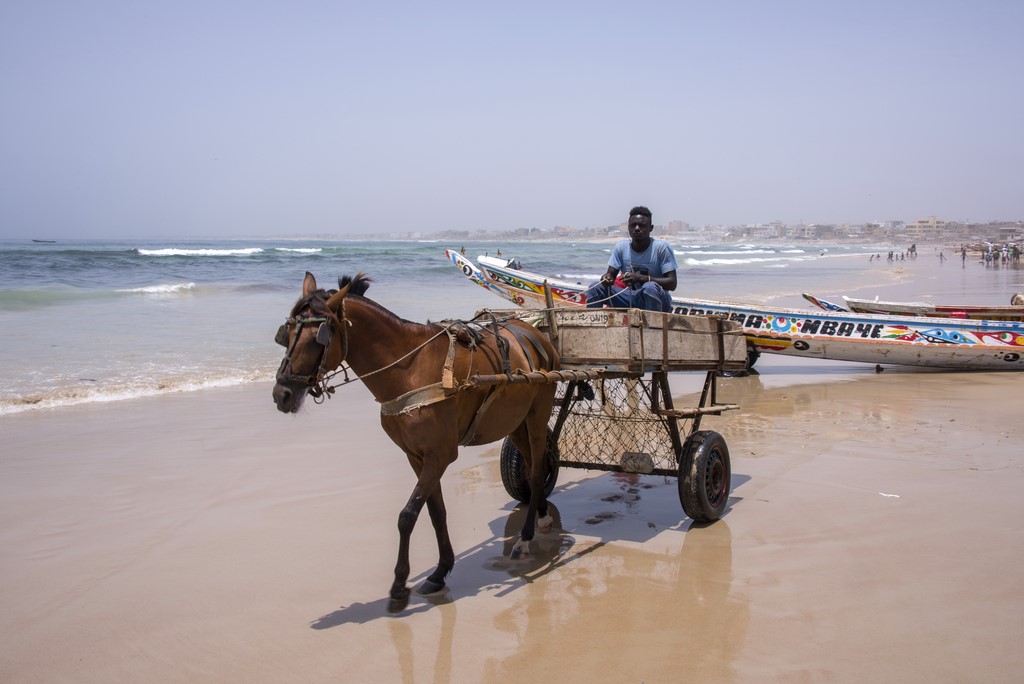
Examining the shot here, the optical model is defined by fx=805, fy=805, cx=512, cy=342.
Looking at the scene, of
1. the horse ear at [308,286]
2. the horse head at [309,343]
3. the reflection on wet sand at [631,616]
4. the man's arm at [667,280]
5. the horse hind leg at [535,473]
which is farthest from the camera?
the man's arm at [667,280]

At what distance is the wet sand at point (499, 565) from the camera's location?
4.16m

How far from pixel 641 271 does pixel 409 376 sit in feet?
9.81

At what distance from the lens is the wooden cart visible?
234 inches

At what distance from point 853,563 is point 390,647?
307cm

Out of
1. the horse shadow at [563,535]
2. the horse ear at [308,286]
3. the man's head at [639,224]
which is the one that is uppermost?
the man's head at [639,224]

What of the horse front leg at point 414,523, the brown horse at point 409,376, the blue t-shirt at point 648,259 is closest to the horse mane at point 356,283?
the brown horse at point 409,376

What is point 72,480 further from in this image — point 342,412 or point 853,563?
point 853,563

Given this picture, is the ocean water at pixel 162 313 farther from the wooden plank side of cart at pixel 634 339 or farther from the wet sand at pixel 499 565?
the wooden plank side of cart at pixel 634 339

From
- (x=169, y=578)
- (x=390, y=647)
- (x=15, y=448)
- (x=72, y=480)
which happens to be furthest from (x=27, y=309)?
(x=390, y=647)

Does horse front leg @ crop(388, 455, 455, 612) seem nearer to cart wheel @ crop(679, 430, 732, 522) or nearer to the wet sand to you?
the wet sand

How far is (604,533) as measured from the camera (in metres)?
6.10

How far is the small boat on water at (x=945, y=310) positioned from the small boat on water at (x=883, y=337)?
215cm

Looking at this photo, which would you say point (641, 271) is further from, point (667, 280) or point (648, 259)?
point (667, 280)

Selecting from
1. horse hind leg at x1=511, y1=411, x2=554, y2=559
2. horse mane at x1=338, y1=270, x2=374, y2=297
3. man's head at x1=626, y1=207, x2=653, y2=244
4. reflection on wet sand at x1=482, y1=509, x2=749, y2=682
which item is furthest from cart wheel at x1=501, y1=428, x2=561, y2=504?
horse mane at x1=338, y1=270, x2=374, y2=297
